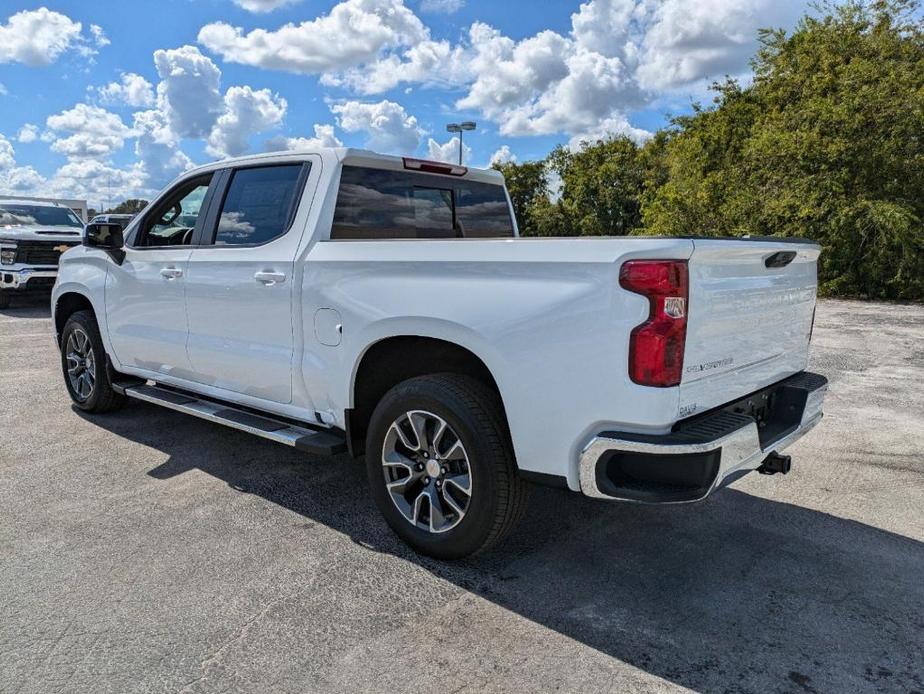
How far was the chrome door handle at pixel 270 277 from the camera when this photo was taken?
3829 millimetres

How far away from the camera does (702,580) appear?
3.21 meters

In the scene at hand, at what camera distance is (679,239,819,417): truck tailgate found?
2691 mm

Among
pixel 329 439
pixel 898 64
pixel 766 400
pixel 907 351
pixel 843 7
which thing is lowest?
pixel 907 351

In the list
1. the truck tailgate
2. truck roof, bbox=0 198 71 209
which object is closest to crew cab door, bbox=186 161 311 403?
the truck tailgate

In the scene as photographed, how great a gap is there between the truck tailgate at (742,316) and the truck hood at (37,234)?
12.4 meters

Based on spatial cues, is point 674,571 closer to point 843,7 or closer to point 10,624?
point 10,624

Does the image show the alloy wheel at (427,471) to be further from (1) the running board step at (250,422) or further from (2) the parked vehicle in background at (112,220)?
(2) the parked vehicle in background at (112,220)

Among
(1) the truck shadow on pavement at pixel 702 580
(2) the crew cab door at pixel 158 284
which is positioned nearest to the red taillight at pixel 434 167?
(2) the crew cab door at pixel 158 284

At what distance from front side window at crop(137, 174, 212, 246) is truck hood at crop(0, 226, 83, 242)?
28.7 feet

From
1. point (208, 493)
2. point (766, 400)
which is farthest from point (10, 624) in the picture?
point (766, 400)

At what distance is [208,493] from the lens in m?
4.19

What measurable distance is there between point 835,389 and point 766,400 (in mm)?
4233

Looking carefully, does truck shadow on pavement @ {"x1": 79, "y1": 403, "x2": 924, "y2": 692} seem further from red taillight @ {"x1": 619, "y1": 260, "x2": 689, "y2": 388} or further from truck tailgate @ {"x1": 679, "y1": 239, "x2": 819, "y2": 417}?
red taillight @ {"x1": 619, "y1": 260, "x2": 689, "y2": 388}

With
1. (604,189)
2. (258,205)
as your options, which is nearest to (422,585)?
(258,205)
